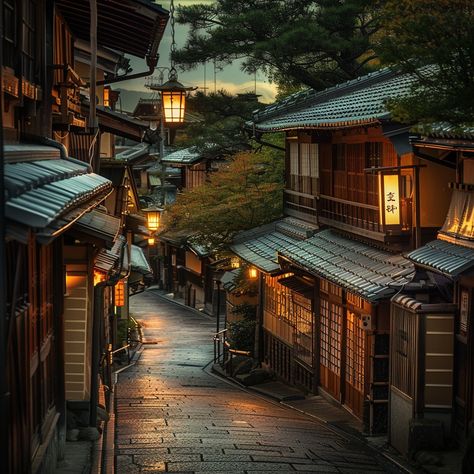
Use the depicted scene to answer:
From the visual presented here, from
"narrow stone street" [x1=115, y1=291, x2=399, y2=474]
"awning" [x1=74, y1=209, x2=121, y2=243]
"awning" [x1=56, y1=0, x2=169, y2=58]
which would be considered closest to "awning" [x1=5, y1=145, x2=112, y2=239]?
"awning" [x1=74, y1=209, x2=121, y2=243]

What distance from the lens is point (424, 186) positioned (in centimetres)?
2341

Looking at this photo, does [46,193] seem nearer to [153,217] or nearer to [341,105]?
[341,105]

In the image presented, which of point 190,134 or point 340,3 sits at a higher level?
point 340,3

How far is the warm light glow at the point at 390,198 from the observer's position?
23078mm

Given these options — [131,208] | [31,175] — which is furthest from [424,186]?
[131,208]

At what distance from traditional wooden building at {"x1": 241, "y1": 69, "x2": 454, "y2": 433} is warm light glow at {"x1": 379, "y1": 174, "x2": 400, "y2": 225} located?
0.02 m

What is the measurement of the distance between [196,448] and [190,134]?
26.5 metres


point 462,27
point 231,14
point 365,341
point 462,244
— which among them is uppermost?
point 231,14

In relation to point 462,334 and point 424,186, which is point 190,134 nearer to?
point 424,186

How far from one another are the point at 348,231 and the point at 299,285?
12.4 feet

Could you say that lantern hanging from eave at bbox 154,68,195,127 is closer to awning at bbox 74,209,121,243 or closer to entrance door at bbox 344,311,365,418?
entrance door at bbox 344,311,365,418

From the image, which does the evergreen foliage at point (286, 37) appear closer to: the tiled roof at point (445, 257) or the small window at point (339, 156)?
the small window at point (339, 156)

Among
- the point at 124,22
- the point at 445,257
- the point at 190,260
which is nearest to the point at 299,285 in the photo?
the point at 445,257

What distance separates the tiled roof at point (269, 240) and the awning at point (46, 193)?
19522mm
